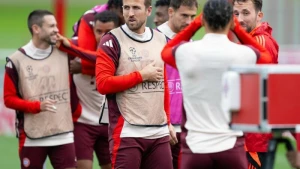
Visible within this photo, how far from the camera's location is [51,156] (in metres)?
9.87

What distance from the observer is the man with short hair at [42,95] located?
9633mm

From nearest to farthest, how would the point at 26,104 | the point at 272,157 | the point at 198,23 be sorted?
1. the point at 272,157
2. the point at 198,23
3. the point at 26,104

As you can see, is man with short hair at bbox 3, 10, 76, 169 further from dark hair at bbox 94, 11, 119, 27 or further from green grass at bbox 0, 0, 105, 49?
green grass at bbox 0, 0, 105, 49

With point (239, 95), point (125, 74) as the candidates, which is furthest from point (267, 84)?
point (125, 74)

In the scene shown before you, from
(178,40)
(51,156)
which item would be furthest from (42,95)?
(178,40)

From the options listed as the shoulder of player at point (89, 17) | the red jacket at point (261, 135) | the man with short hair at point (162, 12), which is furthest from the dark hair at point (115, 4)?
the red jacket at point (261, 135)

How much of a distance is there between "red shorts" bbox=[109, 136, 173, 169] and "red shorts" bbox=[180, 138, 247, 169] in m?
1.13

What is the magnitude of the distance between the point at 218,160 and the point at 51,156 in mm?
3131

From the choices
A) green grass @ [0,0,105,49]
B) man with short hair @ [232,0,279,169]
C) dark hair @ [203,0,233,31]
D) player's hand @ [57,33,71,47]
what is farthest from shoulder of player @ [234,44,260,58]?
green grass @ [0,0,105,49]

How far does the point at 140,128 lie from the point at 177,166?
131 centimetres

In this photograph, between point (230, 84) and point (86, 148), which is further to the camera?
point (86, 148)

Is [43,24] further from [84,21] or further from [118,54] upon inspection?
[118,54]

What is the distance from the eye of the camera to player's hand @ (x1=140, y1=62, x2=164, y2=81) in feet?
26.9

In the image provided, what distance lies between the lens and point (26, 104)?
9.48 meters
